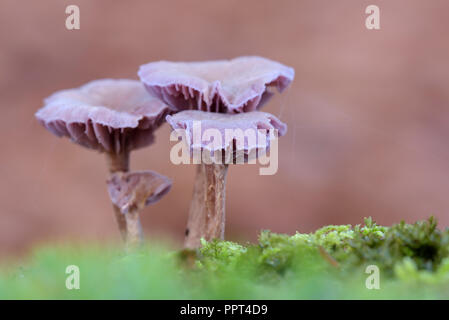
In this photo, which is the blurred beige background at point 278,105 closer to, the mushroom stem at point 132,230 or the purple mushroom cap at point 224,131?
the mushroom stem at point 132,230

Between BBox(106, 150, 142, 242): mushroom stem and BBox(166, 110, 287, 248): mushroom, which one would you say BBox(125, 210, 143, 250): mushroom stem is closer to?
BBox(106, 150, 142, 242): mushroom stem

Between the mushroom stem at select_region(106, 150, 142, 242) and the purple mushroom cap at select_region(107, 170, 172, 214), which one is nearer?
the purple mushroom cap at select_region(107, 170, 172, 214)

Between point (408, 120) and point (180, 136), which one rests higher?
point (408, 120)

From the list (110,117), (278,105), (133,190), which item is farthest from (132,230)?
(278,105)

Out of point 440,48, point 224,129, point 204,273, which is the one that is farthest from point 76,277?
point 440,48

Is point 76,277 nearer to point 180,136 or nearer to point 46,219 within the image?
point 180,136
